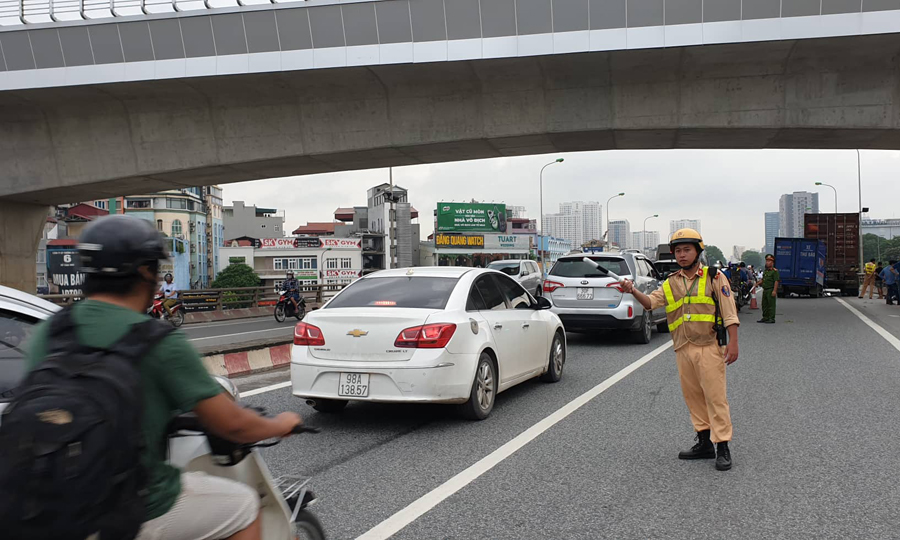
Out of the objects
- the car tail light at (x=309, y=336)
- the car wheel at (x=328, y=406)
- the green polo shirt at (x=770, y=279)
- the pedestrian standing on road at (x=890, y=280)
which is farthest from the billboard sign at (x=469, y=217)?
the car tail light at (x=309, y=336)

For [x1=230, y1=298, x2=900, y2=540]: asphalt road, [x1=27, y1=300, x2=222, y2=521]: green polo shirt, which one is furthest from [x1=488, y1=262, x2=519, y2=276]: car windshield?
[x1=27, y1=300, x2=222, y2=521]: green polo shirt

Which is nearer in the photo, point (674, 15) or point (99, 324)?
point (99, 324)

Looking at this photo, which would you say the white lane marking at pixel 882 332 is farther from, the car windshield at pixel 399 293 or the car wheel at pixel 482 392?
the car windshield at pixel 399 293

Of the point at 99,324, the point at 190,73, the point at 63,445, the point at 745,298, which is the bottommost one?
the point at 745,298

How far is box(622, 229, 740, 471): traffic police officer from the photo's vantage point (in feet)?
17.1

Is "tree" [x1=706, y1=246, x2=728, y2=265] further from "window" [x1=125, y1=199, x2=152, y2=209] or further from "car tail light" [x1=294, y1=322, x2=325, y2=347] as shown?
"window" [x1=125, y1=199, x2=152, y2=209]

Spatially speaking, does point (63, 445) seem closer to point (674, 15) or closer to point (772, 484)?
point (772, 484)

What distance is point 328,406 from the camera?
23.6 feet

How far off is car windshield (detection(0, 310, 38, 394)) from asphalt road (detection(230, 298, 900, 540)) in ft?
5.91

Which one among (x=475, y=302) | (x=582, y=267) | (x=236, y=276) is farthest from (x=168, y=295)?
(x=236, y=276)

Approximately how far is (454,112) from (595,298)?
25.1 feet

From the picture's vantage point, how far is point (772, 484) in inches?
191

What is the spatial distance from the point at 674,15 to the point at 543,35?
2.93m

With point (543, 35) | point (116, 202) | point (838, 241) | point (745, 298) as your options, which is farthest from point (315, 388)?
point (116, 202)
